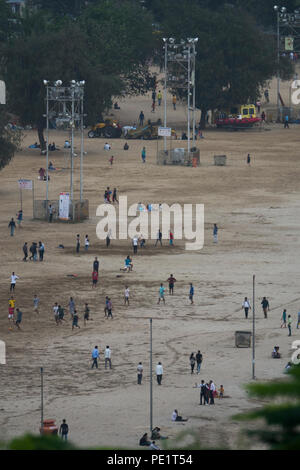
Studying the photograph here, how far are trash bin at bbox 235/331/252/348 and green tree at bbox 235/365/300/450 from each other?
97.8 ft

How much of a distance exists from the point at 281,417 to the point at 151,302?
37220 millimetres

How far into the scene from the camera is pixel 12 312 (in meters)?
37.1

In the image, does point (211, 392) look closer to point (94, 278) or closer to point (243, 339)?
point (243, 339)

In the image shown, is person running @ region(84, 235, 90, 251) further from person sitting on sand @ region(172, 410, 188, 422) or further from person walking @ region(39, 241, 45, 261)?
person sitting on sand @ region(172, 410, 188, 422)

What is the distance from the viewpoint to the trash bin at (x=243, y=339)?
32.9m

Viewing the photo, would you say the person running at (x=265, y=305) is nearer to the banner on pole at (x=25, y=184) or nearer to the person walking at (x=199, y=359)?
the person walking at (x=199, y=359)

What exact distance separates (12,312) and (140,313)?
15.2 ft

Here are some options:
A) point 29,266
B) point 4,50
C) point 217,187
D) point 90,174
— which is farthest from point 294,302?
point 4,50

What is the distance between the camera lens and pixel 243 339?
33062mm

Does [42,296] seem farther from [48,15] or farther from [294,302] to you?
[48,15]

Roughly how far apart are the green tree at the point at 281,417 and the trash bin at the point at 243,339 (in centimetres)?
2980

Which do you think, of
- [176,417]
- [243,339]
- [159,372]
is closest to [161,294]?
[243,339]

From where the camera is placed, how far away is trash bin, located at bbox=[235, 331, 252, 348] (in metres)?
32.9

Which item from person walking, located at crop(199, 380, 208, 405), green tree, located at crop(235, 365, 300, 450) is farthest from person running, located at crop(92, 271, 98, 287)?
green tree, located at crop(235, 365, 300, 450)
